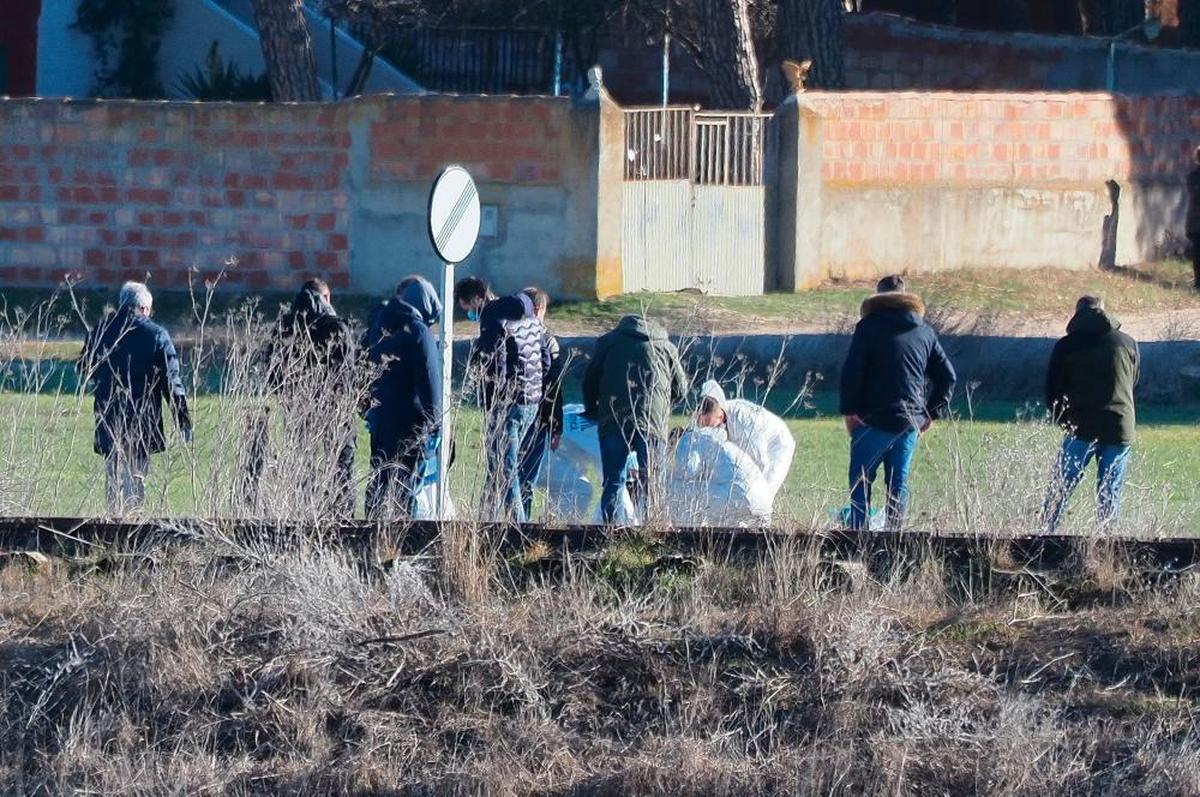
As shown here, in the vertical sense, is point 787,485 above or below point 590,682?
above

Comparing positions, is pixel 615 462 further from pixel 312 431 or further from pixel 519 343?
pixel 312 431

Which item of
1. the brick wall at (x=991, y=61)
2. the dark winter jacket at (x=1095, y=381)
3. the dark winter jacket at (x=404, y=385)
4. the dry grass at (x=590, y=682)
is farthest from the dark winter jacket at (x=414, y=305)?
the brick wall at (x=991, y=61)

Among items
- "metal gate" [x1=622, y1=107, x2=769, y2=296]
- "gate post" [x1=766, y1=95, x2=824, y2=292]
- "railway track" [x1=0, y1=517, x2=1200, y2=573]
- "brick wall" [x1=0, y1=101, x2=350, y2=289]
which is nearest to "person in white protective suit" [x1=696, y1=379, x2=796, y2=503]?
"railway track" [x1=0, y1=517, x2=1200, y2=573]

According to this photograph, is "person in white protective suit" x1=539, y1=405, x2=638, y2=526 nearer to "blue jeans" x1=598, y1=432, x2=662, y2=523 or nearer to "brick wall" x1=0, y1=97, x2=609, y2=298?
"blue jeans" x1=598, y1=432, x2=662, y2=523

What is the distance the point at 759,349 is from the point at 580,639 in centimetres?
1051

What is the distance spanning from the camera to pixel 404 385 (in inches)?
377

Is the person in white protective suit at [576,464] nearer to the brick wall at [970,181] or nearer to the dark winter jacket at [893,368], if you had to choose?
the dark winter jacket at [893,368]

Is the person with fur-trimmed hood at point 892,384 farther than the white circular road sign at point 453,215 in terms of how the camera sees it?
No

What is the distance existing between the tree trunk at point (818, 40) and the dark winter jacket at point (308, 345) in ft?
48.2

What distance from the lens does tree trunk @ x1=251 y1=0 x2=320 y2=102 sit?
22031 millimetres

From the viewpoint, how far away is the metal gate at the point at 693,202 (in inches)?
789

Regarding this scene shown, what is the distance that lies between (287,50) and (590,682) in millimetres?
16781

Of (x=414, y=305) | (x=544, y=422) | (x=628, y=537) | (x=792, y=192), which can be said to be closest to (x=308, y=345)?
(x=414, y=305)

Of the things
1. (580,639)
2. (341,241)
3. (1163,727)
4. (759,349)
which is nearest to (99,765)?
(580,639)
